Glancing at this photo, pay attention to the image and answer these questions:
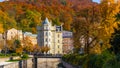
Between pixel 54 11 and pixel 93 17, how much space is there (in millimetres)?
127814

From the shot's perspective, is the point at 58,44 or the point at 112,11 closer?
the point at 112,11

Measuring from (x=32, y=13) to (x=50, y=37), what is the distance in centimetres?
3853

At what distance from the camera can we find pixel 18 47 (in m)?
102

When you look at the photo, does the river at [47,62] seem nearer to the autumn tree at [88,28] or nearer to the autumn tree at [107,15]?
the autumn tree at [88,28]

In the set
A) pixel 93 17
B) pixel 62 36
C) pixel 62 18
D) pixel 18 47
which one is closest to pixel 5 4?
pixel 62 18

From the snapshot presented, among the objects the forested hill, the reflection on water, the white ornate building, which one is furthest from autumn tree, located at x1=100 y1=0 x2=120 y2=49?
the forested hill

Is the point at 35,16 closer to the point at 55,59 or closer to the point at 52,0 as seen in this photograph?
the point at 52,0

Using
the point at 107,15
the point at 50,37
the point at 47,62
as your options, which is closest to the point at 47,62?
the point at 47,62

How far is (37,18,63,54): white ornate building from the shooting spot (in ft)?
404

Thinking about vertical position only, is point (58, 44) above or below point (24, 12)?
below

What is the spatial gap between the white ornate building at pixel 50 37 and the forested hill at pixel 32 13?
20.7 metres

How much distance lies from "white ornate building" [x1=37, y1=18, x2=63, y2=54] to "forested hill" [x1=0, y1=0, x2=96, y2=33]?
20713 millimetres

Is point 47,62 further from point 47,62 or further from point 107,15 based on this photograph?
point 107,15

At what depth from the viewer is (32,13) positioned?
530 feet
